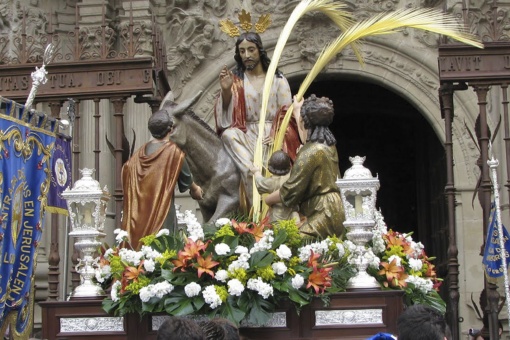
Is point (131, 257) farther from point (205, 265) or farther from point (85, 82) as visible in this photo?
point (85, 82)

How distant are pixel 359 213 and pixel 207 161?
7.62ft

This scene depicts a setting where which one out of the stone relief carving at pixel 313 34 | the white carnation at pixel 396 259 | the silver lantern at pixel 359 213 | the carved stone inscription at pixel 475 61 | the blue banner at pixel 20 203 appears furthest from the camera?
the stone relief carving at pixel 313 34

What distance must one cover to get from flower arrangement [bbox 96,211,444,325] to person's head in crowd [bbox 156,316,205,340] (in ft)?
9.38

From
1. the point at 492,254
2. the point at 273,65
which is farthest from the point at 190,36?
the point at 492,254

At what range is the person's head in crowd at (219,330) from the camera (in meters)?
5.39

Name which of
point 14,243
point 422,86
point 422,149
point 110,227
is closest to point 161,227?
point 14,243

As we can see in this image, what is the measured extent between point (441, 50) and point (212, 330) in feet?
20.8

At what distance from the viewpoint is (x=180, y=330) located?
16.5 feet

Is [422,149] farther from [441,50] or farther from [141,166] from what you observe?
[141,166]

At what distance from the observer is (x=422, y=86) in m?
16.0

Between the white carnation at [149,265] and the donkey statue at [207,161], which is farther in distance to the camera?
the donkey statue at [207,161]

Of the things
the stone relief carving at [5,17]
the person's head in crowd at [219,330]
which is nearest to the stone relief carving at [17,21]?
the stone relief carving at [5,17]

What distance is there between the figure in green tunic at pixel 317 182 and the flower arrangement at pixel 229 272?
1.70 feet

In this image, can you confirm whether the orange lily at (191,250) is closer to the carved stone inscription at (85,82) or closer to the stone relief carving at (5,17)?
the carved stone inscription at (85,82)
